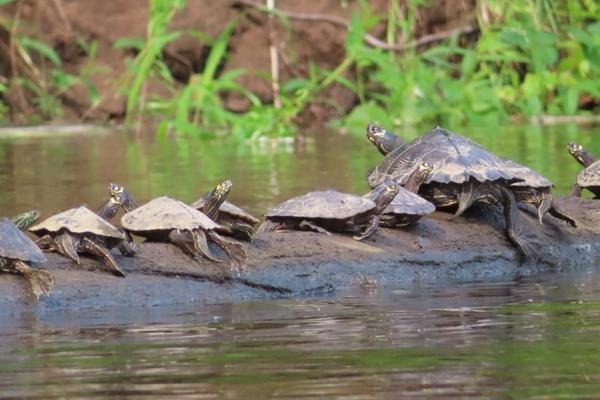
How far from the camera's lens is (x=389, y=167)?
7242mm

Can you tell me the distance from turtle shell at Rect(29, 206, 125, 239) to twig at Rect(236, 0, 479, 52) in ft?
45.4

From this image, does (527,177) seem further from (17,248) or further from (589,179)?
(17,248)

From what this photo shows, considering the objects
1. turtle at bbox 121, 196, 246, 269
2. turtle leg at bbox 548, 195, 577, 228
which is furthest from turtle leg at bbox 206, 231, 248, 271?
turtle leg at bbox 548, 195, 577, 228

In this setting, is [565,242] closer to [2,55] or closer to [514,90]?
[514,90]

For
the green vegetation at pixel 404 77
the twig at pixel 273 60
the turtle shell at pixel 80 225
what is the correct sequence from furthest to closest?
1. the twig at pixel 273 60
2. the green vegetation at pixel 404 77
3. the turtle shell at pixel 80 225

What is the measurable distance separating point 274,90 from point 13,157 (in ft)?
18.3

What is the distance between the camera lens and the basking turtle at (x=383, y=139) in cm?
787

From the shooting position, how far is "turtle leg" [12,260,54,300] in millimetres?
5555

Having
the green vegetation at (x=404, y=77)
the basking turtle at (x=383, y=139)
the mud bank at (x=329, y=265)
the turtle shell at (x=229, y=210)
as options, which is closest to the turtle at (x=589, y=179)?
the mud bank at (x=329, y=265)

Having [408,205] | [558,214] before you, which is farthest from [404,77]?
[408,205]

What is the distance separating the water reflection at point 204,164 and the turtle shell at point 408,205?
2.57 meters

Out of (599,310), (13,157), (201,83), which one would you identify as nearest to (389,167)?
(599,310)

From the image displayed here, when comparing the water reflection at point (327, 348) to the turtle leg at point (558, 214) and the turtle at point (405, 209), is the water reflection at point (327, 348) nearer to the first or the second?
the turtle at point (405, 209)

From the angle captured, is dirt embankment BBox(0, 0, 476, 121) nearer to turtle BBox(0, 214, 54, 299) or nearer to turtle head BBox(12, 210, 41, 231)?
turtle head BBox(12, 210, 41, 231)
